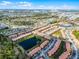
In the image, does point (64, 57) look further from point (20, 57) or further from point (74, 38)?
point (74, 38)

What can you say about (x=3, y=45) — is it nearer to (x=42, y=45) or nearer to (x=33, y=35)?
(x=42, y=45)

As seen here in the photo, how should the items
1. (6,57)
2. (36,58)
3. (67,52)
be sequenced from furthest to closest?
1. (67,52)
2. (36,58)
3. (6,57)

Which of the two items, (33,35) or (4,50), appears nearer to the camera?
(4,50)

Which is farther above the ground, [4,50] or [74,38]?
[4,50]

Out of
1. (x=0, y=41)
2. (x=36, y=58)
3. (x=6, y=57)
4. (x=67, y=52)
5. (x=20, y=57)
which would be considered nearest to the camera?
(x=6, y=57)

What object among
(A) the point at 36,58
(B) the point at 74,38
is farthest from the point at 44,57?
(B) the point at 74,38

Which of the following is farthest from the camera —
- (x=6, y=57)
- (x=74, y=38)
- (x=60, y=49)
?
(x=74, y=38)

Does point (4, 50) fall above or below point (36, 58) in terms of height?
above

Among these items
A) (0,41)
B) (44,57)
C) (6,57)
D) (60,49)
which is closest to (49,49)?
(60,49)

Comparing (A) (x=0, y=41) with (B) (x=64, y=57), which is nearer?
(A) (x=0, y=41)
